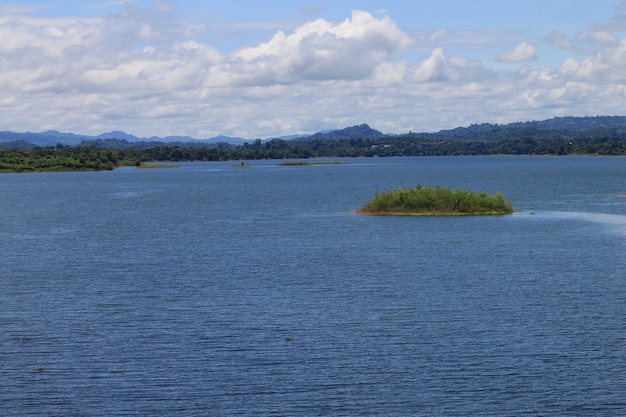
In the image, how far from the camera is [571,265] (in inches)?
2410

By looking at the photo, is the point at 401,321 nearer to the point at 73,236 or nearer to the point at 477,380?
the point at 477,380

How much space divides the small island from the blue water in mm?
11346

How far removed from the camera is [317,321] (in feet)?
144

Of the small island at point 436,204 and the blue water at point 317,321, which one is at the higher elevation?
the small island at point 436,204

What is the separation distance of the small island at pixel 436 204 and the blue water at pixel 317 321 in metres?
11.3

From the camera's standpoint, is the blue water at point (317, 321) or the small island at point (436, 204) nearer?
the blue water at point (317, 321)

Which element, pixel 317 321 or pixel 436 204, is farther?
pixel 436 204

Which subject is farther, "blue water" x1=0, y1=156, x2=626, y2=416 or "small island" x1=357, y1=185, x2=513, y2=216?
"small island" x1=357, y1=185, x2=513, y2=216

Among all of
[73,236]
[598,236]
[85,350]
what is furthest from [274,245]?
[85,350]

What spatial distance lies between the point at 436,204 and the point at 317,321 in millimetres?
57305

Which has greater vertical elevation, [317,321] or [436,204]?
[436,204]

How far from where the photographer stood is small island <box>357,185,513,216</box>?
98.9m

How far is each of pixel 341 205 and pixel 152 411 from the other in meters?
89.9

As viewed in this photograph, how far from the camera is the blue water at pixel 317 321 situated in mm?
32500
